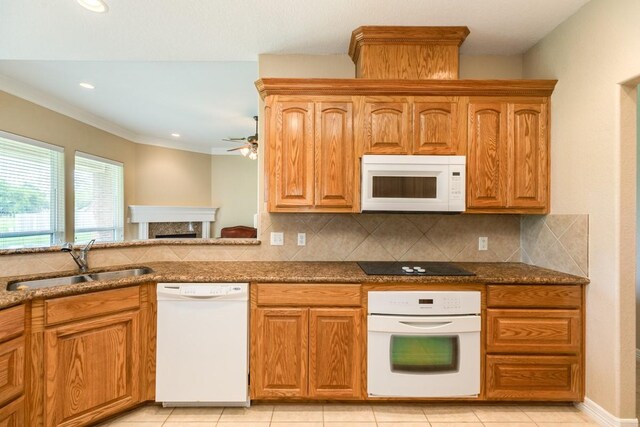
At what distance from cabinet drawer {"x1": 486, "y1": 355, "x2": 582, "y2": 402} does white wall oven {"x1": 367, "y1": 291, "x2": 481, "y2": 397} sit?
0.57 ft

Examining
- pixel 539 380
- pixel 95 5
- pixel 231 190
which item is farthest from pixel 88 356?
pixel 231 190

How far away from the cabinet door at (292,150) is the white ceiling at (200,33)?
0.58m

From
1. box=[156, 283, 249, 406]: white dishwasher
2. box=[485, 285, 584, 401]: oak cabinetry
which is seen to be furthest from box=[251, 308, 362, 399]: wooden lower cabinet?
box=[485, 285, 584, 401]: oak cabinetry

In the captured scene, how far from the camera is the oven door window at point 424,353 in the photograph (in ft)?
6.49

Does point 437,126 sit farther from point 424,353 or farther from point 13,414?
point 13,414

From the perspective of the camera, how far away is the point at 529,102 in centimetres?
225

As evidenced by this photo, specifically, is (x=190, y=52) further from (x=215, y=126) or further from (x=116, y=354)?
(x=215, y=126)

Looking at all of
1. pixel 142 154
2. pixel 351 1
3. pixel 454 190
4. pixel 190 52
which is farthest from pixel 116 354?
pixel 142 154

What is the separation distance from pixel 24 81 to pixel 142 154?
227cm

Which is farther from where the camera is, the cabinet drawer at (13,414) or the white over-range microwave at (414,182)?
the white over-range microwave at (414,182)

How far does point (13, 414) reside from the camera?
1529mm

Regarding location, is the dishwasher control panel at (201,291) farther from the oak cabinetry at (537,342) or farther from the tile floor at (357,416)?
the oak cabinetry at (537,342)

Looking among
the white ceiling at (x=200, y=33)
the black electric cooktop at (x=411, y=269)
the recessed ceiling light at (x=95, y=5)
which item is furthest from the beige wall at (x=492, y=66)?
the recessed ceiling light at (x=95, y=5)

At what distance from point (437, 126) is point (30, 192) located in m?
4.30
